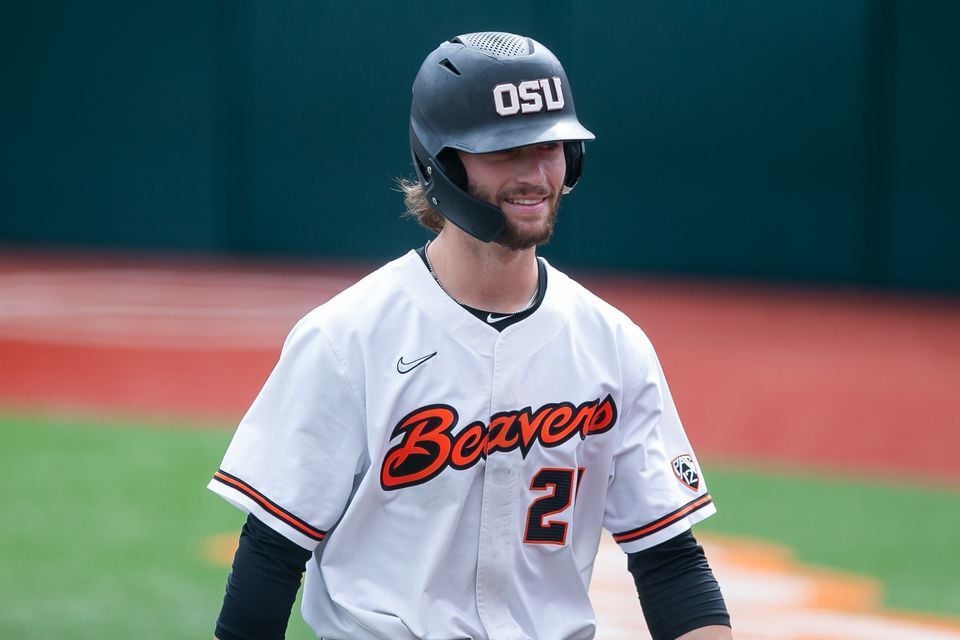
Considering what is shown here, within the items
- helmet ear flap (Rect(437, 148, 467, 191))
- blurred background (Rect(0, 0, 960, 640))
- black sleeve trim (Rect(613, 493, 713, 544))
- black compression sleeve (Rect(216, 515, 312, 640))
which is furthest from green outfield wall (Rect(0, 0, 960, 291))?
black compression sleeve (Rect(216, 515, 312, 640))

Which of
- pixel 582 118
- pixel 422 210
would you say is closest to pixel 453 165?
pixel 422 210

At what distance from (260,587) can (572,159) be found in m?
1.01

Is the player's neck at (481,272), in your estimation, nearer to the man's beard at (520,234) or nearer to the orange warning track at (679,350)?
the man's beard at (520,234)

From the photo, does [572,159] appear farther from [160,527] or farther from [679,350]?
[679,350]

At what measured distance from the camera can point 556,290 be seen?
9.71ft

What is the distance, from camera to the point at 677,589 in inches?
114

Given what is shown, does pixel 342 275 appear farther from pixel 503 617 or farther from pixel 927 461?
pixel 503 617

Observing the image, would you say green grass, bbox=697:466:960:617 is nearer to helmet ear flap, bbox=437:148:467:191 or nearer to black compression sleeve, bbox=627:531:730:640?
black compression sleeve, bbox=627:531:730:640

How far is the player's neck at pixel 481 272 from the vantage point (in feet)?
9.30

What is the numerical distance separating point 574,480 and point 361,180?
36.3 feet

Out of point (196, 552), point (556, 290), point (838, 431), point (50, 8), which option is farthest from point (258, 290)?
point (556, 290)

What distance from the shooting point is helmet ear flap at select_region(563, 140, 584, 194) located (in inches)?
116

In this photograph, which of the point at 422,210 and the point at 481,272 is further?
the point at 422,210

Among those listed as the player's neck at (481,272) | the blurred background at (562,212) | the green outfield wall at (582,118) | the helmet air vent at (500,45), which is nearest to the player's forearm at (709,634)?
the player's neck at (481,272)
